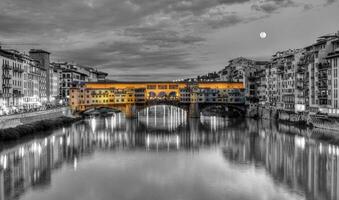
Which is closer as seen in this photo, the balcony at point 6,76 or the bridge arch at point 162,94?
the balcony at point 6,76

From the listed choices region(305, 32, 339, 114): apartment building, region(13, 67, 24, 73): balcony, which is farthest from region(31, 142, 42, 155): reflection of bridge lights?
region(305, 32, 339, 114): apartment building

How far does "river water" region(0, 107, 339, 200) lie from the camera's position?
2216 centimetres

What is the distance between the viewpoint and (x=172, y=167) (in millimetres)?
29203

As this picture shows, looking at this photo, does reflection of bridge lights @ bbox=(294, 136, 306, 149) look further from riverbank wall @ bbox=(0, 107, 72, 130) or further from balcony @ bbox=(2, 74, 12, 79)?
balcony @ bbox=(2, 74, 12, 79)

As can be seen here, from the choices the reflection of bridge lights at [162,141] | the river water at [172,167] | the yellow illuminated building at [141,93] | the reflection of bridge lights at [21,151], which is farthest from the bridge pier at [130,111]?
the reflection of bridge lights at [21,151]

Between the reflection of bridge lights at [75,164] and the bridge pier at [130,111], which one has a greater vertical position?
the bridge pier at [130,111]

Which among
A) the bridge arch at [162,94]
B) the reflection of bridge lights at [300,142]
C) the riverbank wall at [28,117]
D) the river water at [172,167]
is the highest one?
the bridge arch at [162,94]

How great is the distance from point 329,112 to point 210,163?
19.1 metres

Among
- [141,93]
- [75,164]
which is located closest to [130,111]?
[141,93]

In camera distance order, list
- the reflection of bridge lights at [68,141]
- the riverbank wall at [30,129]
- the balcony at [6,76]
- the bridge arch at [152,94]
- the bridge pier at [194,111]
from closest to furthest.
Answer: the riverbank wall at [30,129] < the reflection of bridge lights at [68,141] < the balcony at [6,76] < the bridge pier at [194,111] < the bridge arch at [152,94]

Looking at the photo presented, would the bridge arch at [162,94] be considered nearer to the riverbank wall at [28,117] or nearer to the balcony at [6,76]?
the riverbank wall at [28,117]

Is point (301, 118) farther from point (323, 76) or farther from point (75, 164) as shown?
point (75, 164)

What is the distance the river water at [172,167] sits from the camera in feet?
72.7

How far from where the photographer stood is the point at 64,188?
75.9 ft
